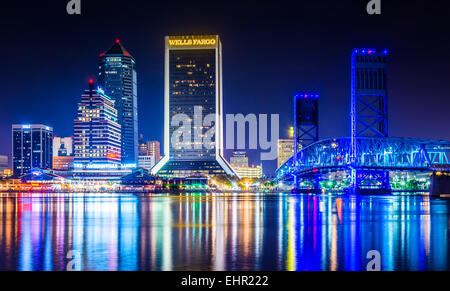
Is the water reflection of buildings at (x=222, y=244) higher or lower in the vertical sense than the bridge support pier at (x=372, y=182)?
higher

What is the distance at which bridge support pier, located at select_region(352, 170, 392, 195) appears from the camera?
420 ft

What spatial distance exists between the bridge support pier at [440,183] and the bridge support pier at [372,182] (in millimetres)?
17591

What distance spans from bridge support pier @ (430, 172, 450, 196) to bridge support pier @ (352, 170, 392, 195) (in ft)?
57.7

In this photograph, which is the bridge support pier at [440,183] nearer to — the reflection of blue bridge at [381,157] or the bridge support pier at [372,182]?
the reflection of blue bridge at [381,157]

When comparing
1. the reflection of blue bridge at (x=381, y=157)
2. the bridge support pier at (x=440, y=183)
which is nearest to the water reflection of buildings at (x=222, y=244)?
the bridge support pier at (x=440, y=183)

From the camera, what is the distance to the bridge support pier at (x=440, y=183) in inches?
4193

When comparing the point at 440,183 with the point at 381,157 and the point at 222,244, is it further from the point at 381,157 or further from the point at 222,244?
the point at 222,244

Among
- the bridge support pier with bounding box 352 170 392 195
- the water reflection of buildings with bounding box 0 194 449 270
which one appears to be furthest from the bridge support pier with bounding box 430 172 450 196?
the water reflection of buildings with bounding box 0 194 449 270

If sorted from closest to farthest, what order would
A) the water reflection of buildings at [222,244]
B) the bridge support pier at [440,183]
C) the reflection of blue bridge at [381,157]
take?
the water reflection of buildings at [222,244], the bridge support pier at [440,183], the reflection of blue bridge at [381,157]

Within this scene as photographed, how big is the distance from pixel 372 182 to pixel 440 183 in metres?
24.9

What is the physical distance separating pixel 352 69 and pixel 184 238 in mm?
112060
